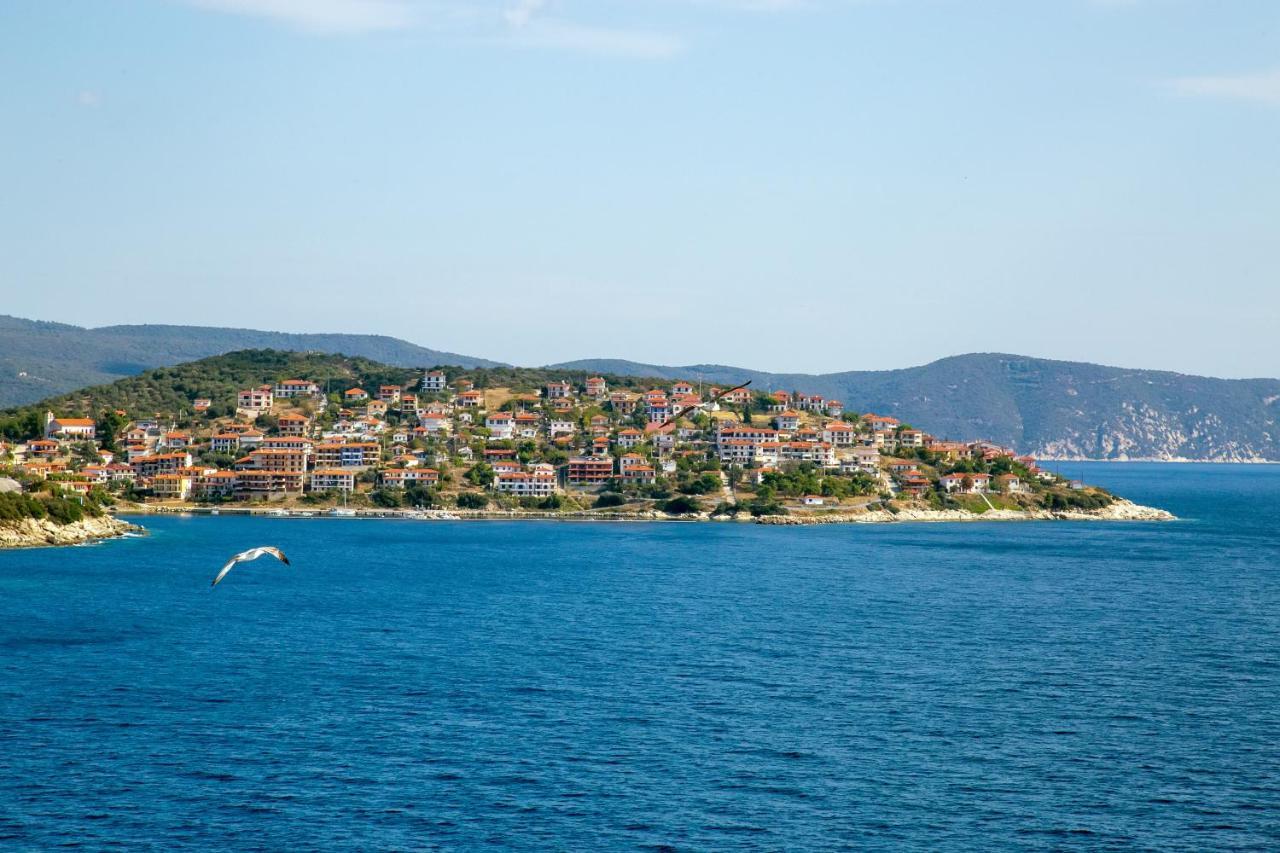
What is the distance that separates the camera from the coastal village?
364 ft

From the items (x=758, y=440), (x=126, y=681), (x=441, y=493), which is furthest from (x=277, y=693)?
(x=758, y=440)

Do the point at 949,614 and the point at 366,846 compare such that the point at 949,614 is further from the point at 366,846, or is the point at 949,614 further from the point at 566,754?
the point at 366,846

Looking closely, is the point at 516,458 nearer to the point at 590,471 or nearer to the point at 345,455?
the point at 590,471

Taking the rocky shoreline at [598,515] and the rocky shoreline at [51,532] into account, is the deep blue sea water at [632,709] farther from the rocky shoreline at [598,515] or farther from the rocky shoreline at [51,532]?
the rocky shoreline at [598,515]


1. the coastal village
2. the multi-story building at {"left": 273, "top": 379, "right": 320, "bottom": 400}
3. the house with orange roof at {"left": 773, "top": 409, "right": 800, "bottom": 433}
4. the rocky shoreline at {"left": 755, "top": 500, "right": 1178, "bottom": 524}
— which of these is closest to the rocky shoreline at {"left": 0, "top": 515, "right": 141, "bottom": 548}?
the coastal village

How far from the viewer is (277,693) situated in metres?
36.7

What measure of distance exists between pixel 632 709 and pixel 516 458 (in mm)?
88017

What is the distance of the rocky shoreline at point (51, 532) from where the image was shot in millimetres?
73438

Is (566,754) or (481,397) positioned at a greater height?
(481,397)

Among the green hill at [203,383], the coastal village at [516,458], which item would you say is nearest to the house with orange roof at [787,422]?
the coastal village at [516,458]

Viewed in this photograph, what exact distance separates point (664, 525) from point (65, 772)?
73.8 metres

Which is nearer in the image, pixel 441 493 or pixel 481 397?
pixel 441 493

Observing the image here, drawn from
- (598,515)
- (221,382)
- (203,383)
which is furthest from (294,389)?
(598,515)

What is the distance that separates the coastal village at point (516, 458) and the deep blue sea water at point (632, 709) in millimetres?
42874
